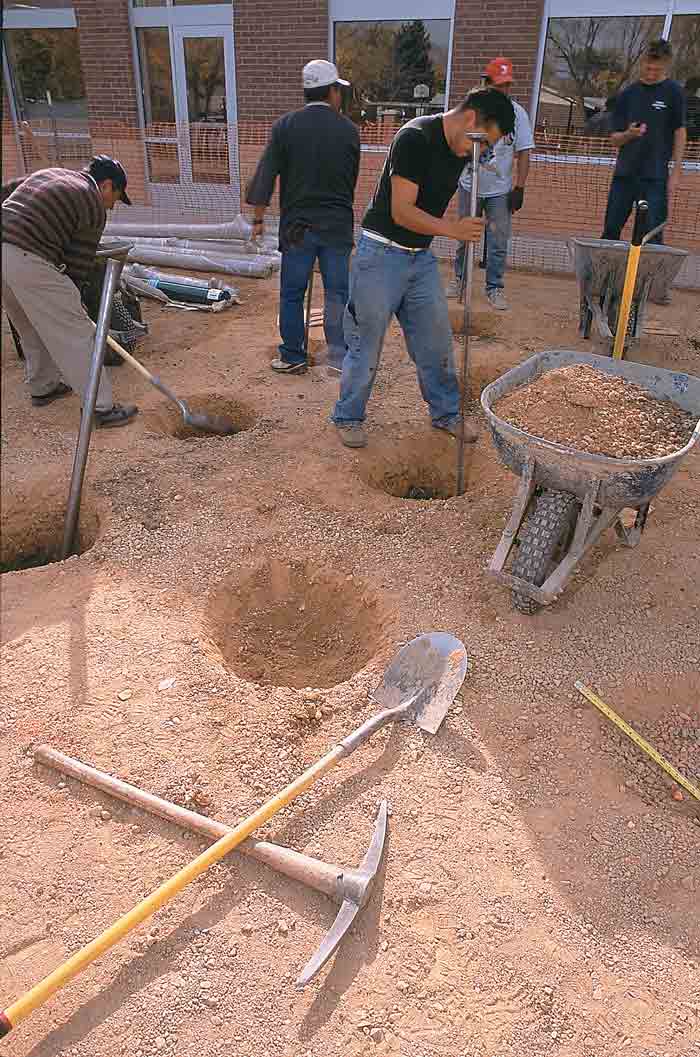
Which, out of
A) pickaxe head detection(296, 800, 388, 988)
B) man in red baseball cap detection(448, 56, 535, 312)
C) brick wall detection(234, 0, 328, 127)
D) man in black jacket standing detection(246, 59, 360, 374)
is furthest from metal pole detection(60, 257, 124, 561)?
A: brick wall detection(234, 0, 328, 127)

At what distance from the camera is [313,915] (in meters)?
2.23

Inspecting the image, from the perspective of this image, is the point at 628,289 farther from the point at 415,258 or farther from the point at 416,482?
the point at 416,482

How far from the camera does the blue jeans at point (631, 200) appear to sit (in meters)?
6.82

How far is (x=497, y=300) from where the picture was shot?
24.8 feet

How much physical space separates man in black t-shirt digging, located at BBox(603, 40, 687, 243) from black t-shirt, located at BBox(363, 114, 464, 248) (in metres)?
3.54

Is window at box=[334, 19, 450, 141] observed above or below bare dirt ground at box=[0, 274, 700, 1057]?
above

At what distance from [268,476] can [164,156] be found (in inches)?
346

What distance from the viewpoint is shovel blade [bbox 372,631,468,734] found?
9.37 ft

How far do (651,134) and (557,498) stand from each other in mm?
5038

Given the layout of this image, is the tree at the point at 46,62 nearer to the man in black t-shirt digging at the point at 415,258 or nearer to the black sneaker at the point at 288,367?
the black sneaker at the point at 288,367

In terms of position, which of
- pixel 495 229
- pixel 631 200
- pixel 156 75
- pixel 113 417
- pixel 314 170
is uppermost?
pixel 156 75

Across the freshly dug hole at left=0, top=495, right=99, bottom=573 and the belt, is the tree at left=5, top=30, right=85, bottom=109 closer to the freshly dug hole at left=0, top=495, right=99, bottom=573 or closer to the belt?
the belt

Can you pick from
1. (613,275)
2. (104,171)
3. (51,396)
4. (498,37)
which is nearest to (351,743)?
(104,171)

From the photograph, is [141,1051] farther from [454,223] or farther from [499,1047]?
[454,223]
